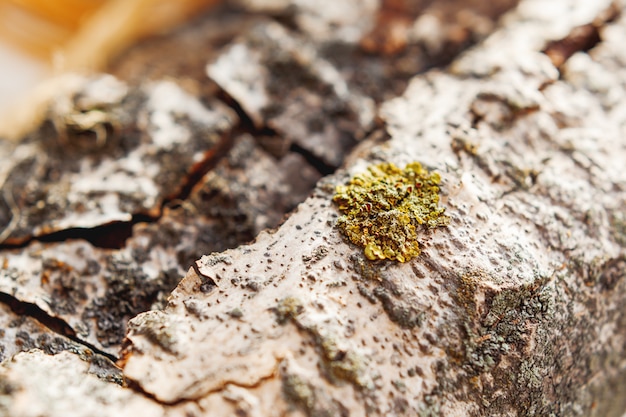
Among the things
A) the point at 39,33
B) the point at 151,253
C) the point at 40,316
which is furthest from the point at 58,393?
the point at 39,33

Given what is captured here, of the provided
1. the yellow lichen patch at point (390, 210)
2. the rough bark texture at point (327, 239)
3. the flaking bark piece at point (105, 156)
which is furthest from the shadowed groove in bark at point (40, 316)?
the yellow lichen patch at point (390, 210)

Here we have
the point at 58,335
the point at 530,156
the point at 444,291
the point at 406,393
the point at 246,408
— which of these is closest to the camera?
the point at 246,408

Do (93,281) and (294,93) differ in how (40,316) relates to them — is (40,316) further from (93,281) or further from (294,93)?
(294,93)

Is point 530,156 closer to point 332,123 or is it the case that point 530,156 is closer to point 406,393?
point 332,123

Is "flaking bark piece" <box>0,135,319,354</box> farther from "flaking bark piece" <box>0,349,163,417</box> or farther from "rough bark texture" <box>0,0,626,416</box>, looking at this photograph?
"flaking bark piece" <box>0,349,163,417</box>

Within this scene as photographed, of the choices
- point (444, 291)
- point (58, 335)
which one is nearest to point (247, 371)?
point (444, 291)

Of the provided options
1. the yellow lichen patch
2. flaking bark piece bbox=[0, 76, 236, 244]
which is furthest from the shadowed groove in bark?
the yellow lichen patch
